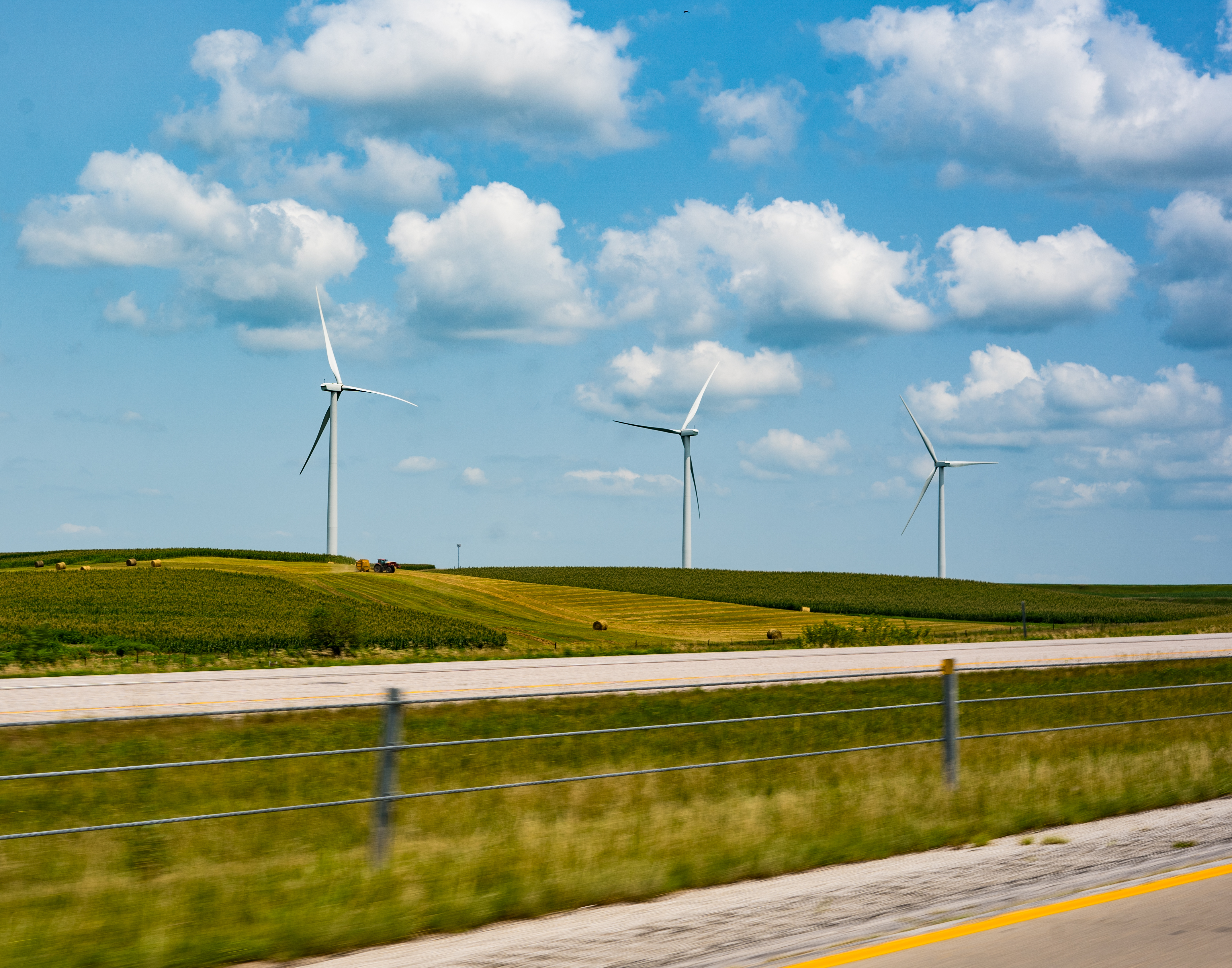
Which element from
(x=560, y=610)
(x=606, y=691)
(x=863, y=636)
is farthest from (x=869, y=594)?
(x=606, y=691)

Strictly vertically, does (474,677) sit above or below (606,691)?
below

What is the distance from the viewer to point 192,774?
1341 cm

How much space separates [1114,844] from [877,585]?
84.5 meters

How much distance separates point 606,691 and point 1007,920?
329cm

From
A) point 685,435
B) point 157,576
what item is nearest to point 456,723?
point 157,576

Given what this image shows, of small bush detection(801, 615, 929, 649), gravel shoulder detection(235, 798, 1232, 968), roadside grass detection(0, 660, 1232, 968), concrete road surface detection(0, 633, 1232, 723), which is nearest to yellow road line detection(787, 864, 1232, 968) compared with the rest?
gravel shoulder detection(235, 798, 1232, 968)

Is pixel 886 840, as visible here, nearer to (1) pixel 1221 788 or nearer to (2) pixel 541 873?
(2) pixel 541 873

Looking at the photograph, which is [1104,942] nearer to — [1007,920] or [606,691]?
[1007,920]

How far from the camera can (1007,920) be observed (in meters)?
6.78

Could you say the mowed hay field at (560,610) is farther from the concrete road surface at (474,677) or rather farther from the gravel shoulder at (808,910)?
the gravel shoulder at (808,910)

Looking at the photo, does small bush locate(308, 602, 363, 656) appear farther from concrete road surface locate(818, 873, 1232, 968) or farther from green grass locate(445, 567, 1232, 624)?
green grass locate(445, 567, 1232, 624)

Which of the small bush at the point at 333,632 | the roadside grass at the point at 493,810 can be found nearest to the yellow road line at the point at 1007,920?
the roadside grass at the point at 493,810

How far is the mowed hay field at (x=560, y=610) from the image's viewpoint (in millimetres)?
52438

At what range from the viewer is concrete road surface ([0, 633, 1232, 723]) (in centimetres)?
1906
